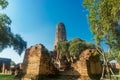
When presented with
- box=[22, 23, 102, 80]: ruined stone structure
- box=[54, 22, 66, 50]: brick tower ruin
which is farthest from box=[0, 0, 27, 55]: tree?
box=[54, 22, 66, 50]: brick tower ruin

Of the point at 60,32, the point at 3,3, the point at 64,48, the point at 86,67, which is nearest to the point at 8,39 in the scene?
the point at 3,3

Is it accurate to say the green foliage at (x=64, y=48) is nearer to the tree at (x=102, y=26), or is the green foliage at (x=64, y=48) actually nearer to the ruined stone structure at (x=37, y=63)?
the ruined stone structure at (x=37, y=63)

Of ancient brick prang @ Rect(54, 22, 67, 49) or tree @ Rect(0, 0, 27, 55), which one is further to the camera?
ancient brick prang @ Rect(54, 22, 67, 49)

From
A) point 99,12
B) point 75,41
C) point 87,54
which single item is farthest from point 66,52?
point 99,12

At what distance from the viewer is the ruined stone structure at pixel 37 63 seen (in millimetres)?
19734

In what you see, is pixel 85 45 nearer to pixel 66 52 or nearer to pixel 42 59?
pixel 66 52

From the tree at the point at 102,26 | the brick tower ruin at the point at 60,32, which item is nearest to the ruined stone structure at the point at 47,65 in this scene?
the tree at the point at 102,26

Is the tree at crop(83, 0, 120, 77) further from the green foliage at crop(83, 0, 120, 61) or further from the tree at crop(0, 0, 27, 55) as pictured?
the tree at crop(0, 0, 27, 55)

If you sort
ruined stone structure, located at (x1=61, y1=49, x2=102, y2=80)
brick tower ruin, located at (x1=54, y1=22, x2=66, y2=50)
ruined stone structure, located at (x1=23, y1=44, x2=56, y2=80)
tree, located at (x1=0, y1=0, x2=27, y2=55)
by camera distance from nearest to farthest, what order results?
ruined stone structure, located at (x1=23, y1=44, x2=56, y2=80) < ruined stone structure, located at (x1=61, y1=49, x2=102, y2=80) < tree, located at (x1=0, y1=0, x2=27, y2=55) < brick tower ruin, located at (x1=54, y1=22, x2=66, y2=50)

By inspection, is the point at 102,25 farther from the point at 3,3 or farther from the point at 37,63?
the point at 3,3

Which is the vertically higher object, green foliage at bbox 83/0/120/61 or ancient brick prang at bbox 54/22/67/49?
ancient brick prang at bbox 54/22/67/49

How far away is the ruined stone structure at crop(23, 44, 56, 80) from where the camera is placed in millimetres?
19734

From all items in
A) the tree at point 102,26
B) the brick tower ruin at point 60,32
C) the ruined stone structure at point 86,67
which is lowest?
the ruined stone structure at point 86,67

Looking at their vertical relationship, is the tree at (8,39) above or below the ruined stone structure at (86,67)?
above
